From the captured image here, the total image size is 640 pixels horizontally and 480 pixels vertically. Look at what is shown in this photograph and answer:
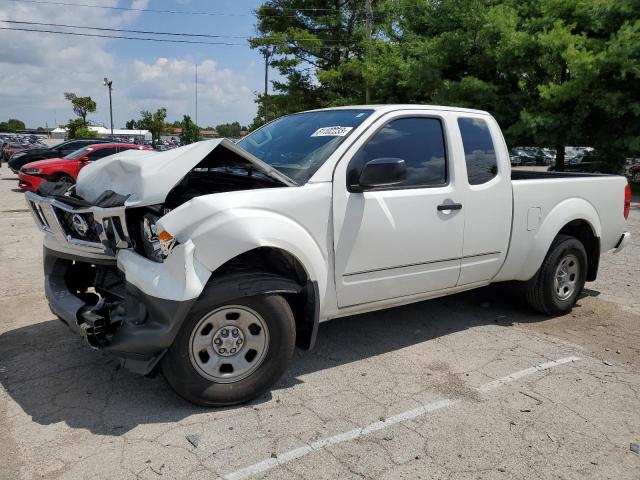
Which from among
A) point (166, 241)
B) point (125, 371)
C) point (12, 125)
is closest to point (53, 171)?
point (125, 371)

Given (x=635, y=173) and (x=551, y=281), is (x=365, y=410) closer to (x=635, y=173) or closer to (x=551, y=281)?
(x=551, y=281)

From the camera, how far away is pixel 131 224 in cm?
331

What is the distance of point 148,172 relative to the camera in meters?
3.27

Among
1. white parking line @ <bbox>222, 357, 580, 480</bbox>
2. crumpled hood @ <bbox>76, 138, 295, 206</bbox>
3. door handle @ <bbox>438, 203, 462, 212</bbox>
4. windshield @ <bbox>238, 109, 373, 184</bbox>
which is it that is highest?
windshield @ <bbox>238, 109, 373, 184</bbox>

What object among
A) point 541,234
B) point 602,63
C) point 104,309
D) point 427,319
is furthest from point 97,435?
point 602,63

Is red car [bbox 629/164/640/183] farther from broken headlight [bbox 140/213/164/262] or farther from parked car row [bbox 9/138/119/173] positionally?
broken headlight [bbox 140/213/164/262]

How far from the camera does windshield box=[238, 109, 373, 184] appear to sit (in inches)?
147

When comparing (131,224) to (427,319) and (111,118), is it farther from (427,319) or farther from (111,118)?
(111,118)

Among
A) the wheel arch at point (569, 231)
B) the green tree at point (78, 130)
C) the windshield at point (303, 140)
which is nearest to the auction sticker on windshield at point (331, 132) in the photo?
the windshield at point (303, 140)

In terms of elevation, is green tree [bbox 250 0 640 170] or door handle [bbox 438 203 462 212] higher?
green tree [bbox 250 0 640 170]

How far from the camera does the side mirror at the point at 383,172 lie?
349 cm

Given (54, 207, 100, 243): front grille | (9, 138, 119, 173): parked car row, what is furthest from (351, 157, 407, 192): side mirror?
(9, 138, 119, 173): parked car row

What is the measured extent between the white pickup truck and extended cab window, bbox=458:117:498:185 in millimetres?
13

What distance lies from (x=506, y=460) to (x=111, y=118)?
6610 cm
